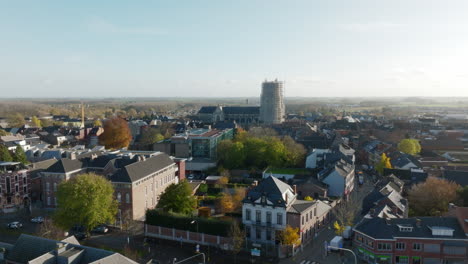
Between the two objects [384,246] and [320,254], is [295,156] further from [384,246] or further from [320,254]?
[384,246]

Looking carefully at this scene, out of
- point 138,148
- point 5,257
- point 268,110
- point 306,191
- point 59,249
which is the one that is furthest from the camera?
point 268,110

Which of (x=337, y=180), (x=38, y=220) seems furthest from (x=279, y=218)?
(x=38, y=220)

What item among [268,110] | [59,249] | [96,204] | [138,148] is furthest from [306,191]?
[268,110]

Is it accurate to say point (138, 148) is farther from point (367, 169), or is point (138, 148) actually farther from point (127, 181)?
point (367, 169)

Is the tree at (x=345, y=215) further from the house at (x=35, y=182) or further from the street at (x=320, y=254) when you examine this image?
the house at (x=35, y=182)

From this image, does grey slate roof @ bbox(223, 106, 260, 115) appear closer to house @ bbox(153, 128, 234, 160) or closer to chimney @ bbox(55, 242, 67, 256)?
house @ bbox(153, 128, 234, 160)

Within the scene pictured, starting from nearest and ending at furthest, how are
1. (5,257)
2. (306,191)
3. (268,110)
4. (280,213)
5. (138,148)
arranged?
(5,257) → (280,213) → (306,191) → (138,148) → (268,110)
